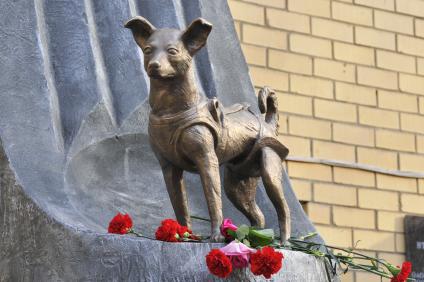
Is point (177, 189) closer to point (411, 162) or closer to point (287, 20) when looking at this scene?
point (287, 20)

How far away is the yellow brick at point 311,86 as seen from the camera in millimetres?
7262

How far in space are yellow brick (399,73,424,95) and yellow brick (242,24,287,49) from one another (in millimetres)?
848

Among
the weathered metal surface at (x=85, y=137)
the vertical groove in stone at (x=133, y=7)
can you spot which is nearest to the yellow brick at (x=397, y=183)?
the weathered metal surface at (x=85, y=137)

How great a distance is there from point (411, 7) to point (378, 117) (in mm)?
748

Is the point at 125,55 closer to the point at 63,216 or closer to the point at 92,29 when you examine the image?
the point at 92,29

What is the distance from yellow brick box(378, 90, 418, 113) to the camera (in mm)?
7605

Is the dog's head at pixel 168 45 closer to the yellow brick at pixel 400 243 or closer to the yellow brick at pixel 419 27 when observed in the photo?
the yellow brick at pixel 400 243

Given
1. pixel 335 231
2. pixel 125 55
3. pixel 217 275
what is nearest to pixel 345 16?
pixel 335 231

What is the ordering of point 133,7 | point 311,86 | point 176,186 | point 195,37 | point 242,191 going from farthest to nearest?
point 311,86
point 133,7
point 242,191
point 176,186
point 195,37

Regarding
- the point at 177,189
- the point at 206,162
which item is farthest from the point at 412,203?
the point at 206,162

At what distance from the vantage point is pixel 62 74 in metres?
4.50

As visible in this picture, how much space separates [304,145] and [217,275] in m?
3.84

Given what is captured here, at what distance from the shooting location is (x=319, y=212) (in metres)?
7.16

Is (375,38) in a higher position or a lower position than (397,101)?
higher
